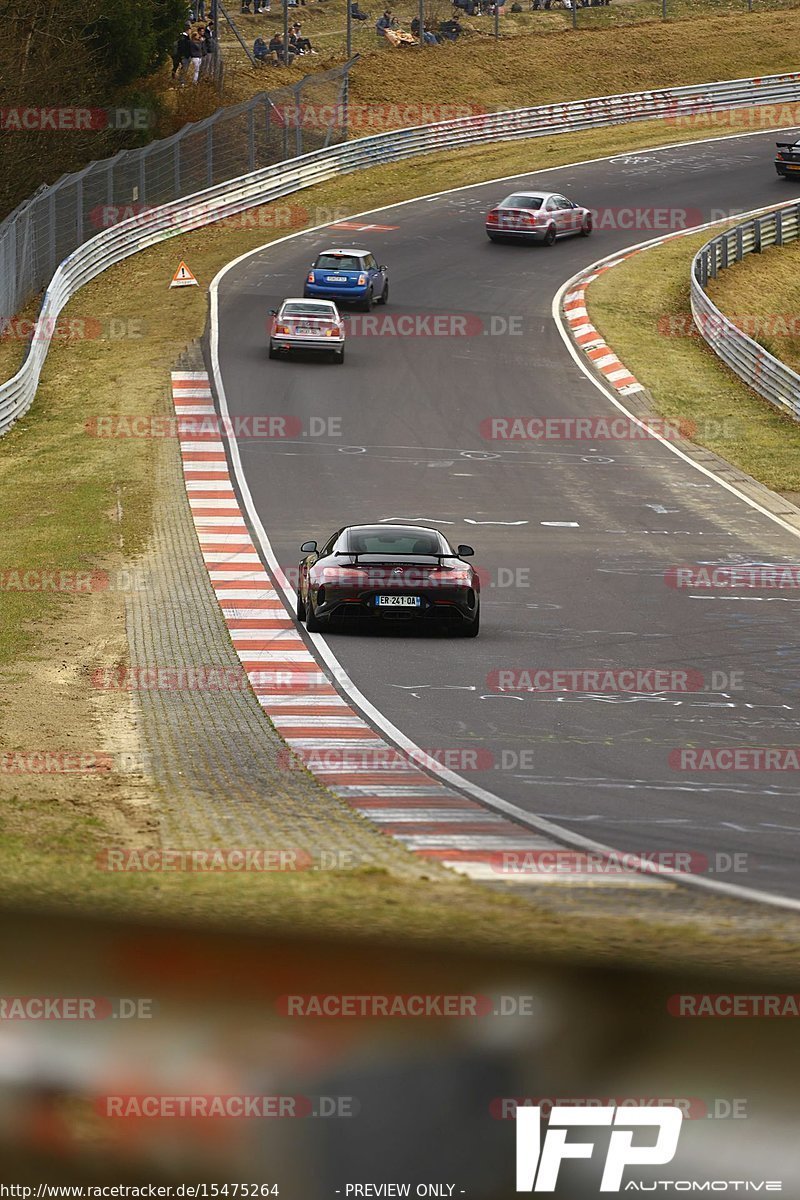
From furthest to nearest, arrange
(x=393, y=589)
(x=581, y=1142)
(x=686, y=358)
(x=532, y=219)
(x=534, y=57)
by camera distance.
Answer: (x=534, y=57), (x=532, y=219), (x=686, y=358), (x=393, y=589), (x=581, y=1142)

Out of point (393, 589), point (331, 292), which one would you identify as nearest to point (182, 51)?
point (331, 292)

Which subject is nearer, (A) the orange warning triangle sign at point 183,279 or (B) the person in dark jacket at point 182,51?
(A) the orange warning triangle sign at point 183,279

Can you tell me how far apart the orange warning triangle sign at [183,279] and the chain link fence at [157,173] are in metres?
3.03

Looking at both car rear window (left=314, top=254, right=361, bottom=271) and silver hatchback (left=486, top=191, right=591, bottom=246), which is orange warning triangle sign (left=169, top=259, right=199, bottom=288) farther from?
silver hatchback (left=486, top=191, right=591, bottom=246)

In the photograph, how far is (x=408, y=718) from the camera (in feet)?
47.9

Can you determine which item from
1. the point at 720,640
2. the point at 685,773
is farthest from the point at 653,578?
the point at 685,773

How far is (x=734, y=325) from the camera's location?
40719 millimetres

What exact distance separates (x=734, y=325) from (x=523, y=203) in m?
10.7

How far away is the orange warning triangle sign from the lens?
43.7m

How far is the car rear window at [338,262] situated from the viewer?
4059 centimetres

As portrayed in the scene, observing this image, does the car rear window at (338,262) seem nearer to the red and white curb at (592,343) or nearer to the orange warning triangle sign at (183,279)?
the orange warning triangle sign at (183,279)

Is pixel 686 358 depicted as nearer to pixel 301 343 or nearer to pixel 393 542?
pixel 301 343

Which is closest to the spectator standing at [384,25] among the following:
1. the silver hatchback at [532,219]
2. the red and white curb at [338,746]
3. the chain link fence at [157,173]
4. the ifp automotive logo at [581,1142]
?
the chain link fence at [157,173]

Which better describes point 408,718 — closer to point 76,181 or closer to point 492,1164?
point 492,1164
